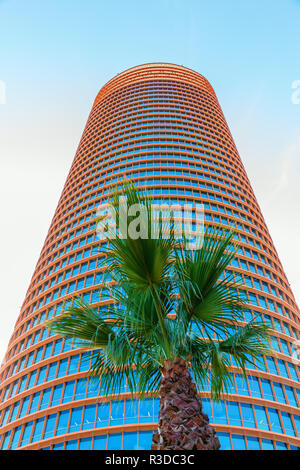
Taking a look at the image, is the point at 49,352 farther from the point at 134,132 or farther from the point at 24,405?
the point at 134,132

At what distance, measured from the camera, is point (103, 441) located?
23672mm

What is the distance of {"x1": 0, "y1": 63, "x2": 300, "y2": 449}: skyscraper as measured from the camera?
2461cm

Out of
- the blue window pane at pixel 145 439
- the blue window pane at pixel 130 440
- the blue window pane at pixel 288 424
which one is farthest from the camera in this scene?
the blue window pane at pixel 288 424

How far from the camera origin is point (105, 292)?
33219mm

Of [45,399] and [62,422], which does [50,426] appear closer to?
[62,422]

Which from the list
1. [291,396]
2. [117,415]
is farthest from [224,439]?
[291,396]

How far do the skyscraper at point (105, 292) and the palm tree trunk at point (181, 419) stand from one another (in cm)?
549

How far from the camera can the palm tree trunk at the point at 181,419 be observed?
425 centimetres

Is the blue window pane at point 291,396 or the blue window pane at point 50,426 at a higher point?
the blue window pane at point 291,396

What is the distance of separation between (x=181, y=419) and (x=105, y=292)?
2928 cm

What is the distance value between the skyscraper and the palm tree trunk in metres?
5.49

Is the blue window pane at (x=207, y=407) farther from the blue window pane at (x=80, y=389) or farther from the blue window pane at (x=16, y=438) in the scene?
the blue window pane at (x=16, y=438)

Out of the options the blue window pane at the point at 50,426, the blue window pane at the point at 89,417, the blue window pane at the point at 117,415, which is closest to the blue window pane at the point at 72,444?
the blue window pane at the point at 89,417

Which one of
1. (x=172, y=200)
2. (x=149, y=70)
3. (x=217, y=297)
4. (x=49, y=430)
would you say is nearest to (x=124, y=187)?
(x=217, y=297)
